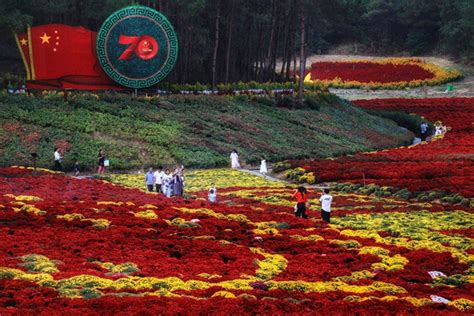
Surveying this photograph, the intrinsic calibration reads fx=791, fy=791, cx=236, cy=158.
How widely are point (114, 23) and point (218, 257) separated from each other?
37208mm

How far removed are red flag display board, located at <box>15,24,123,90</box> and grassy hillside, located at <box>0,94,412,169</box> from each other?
1695mm

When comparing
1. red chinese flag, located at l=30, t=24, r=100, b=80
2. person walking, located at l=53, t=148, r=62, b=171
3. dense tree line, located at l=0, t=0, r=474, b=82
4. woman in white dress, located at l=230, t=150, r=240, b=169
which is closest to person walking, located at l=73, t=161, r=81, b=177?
person walking, located at l=53, t=148, r=62, b=171

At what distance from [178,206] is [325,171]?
54.5ft

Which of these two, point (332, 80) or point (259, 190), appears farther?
point (332, 80)

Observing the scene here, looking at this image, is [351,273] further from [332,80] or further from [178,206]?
[332,80]

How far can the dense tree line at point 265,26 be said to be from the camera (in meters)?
73.9

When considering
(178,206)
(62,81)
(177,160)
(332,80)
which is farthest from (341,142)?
(332,80)

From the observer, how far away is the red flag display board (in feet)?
181

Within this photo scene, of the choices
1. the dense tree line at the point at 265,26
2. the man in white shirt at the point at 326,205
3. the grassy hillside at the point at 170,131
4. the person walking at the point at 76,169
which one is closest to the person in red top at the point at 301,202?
the man in white shirt at the point at 326,205

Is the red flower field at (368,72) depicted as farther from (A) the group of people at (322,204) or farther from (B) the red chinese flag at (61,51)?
(A) the group of people at (322,204)

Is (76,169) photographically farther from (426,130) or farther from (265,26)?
(265,26)

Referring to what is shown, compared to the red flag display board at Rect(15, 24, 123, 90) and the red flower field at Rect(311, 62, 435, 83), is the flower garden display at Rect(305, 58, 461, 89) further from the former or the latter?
the red flag display board at Rect(15, 24, 123, 90)

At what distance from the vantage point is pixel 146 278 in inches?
698

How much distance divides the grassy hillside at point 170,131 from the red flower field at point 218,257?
15.2 meters
